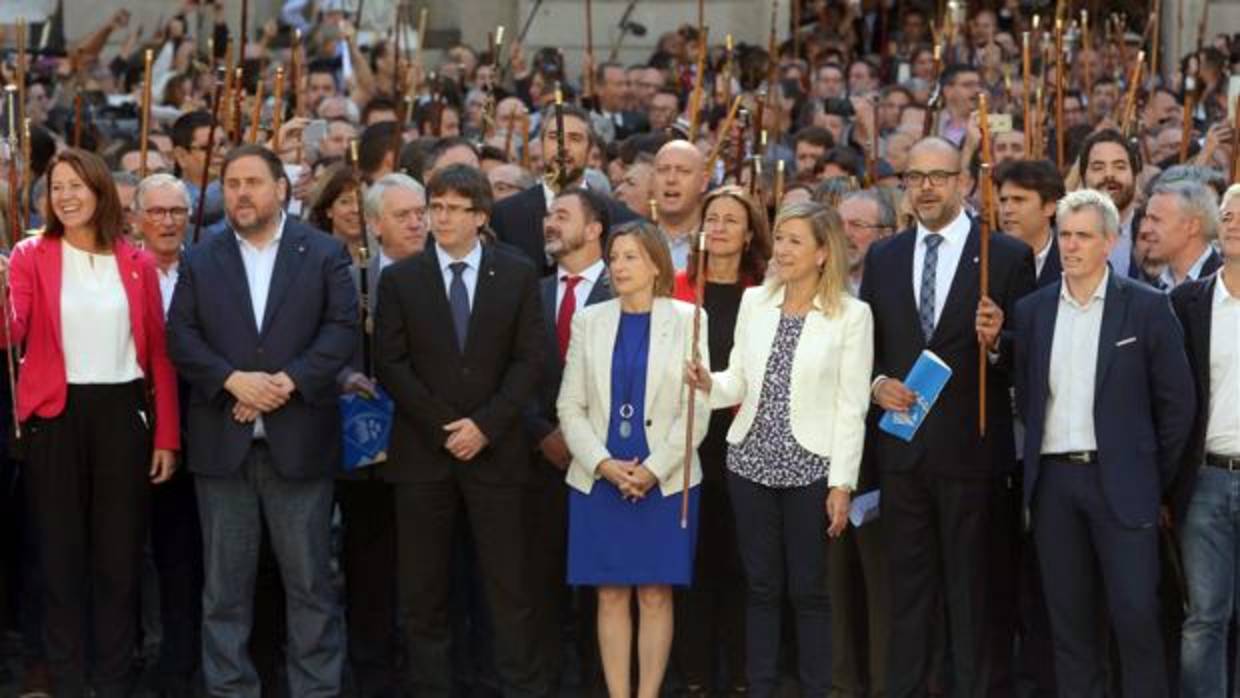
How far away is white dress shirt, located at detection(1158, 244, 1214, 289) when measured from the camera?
10938 millimetres

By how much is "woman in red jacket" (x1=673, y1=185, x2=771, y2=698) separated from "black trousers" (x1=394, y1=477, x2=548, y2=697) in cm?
68

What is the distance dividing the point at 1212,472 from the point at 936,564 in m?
1.09

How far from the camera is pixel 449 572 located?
10.8 metres

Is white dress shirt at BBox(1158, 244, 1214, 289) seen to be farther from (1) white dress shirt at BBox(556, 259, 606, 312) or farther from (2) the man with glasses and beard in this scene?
(1) white dress shirt at BBox(556, 259, 606, 312)

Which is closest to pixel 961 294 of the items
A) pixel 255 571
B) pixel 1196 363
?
pixel 1196 363

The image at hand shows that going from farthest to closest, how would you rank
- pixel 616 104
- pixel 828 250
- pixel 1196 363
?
pixel 616 104 → pixel 828 250 → pixel 1196 363

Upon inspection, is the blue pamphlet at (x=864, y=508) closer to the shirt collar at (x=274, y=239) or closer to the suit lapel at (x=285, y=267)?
the suit lapel at (x=285, y=267)

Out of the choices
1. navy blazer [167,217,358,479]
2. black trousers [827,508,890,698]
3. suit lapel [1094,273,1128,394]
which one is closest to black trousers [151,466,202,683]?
navy blazer [167,217,358,479]

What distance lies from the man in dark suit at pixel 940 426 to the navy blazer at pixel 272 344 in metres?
1.98

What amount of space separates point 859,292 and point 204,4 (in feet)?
40.5

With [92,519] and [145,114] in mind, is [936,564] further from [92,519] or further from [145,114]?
[145,114]

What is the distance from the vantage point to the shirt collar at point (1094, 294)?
33.7 ft

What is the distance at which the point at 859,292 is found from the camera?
35.7ft

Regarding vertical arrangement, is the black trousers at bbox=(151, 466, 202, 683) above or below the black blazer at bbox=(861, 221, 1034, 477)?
below
